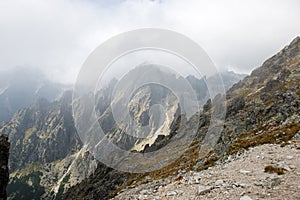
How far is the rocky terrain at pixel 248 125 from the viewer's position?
39478 mm

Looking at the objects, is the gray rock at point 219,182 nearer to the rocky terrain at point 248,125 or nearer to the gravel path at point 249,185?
the gravel path at point 249,185

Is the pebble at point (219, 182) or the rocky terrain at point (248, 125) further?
the rocky terrain at point (248, 125)

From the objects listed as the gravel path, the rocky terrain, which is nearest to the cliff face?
the rocky terrain

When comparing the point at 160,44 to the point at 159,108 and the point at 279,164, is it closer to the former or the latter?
the point at 159,108

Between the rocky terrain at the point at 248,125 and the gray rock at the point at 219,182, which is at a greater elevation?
the rocky terrain at the point at 248,125

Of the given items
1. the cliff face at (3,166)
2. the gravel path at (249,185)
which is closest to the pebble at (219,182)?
the gravel path at (249,185)

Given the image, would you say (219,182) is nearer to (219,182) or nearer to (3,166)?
(219,182)

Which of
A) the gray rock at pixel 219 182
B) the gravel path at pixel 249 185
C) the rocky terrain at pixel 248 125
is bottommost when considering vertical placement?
the gravel path at pixel 249 185

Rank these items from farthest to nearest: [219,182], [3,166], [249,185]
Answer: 1. [3,166]
2. [219,182]
3. [249,185]

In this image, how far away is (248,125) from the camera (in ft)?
222

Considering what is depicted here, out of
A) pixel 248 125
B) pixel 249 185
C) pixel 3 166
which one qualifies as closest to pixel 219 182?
pixel 249 185

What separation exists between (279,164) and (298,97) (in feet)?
157

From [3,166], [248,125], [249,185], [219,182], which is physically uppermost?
[3,166]

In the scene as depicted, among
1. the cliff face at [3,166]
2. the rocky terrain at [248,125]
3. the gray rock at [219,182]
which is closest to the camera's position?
the gray rock at [219,182]
